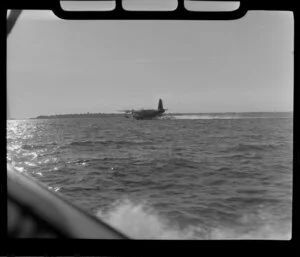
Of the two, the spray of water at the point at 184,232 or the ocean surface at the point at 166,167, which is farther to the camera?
the ocean surface at the point at 166,167

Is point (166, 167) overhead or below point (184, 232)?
overhead

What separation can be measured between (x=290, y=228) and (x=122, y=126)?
80.9ft

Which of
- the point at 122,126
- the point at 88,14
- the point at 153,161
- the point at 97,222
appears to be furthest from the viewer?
the point at 122,126

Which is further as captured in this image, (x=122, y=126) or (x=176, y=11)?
(x=122, y=126)

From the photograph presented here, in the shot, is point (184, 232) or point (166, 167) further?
point (166, 167)

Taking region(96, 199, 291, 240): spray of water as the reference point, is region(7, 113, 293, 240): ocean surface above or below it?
above

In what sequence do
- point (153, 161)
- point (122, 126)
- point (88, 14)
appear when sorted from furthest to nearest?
point (122, 126)
point (153, 161)
point (88, 14)

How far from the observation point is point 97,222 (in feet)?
5.06

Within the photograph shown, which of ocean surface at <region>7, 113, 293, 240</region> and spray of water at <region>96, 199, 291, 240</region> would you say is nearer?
spray of water at <region>96, 199, 291, 240</region>

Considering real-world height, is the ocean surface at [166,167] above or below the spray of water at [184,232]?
above

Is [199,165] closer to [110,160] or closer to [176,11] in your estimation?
[110,160]
